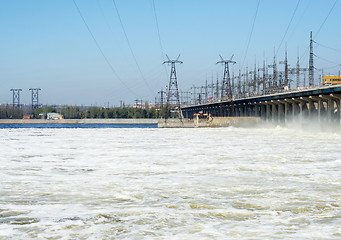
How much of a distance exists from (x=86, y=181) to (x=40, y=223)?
563 cm

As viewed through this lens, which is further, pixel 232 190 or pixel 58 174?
pixel 58 174

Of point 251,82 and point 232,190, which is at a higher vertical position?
point 251,82

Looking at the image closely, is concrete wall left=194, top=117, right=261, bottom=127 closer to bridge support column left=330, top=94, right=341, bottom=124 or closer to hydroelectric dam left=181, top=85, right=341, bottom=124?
hydroelectric dam left=181, top=85, right=341, bottom=124

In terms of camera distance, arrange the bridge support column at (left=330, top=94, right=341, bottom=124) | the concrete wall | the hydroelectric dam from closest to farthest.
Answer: the bridge support column at (left=330, top=94, right=341, bottom=124) → the hydroelectric dam → the concrete wall

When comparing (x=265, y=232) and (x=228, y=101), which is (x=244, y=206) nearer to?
(x=265, y=232)

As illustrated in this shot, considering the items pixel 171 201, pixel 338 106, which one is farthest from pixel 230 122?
pixel 171 201

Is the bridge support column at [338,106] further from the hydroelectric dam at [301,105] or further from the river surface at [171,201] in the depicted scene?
the river surface at [171,201]

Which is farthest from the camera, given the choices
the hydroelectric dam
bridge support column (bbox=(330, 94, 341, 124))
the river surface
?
the hydroelectric dam

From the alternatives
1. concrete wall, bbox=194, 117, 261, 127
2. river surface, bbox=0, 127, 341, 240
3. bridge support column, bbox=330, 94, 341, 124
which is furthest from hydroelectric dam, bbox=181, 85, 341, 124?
river surface, bbox=0, 127, 341, 240

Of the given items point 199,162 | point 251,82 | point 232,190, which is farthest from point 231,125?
point 232,190

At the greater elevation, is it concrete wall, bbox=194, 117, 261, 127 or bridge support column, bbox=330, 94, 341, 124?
bridge support column, bbox=330, 94, 341, 124

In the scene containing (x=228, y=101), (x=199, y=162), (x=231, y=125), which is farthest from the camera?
(x=228, y=101)

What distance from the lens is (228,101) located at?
152875mm

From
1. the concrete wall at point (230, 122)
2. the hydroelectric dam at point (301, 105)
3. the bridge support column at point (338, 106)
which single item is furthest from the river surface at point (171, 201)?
the concrete wall at point (230, 122)
